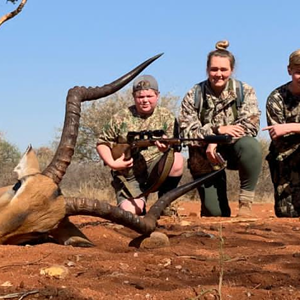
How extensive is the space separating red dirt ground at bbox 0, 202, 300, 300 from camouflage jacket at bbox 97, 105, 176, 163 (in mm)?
1858

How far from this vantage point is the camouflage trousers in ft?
22.5

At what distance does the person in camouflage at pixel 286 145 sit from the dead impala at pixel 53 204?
258 centimetres

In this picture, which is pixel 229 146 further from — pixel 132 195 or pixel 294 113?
pixel 132 195

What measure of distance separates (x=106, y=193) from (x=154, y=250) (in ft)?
35.6

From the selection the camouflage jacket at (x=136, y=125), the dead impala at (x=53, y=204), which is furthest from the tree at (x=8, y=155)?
the dead impala at (x=53, y=204)

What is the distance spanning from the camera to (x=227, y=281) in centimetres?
311

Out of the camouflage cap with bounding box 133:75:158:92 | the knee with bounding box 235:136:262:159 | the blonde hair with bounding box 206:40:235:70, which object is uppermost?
the blonde hair with bounding box 206:40:235:70

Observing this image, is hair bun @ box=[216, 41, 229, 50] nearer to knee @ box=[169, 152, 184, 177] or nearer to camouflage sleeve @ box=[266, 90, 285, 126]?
camouflage sleeve @ box=[266, 90, 285, 126]

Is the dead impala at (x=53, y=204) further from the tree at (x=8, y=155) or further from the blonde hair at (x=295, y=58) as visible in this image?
the tree at (x=8, y=155)

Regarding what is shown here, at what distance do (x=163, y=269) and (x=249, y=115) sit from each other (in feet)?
11.7

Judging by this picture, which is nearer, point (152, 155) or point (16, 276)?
point (16, 276)

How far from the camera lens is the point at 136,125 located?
6.80 m

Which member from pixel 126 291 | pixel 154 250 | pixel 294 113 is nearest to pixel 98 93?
pixel 154 250

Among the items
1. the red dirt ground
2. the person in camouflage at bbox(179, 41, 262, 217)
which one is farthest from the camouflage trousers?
the red dirt ground
